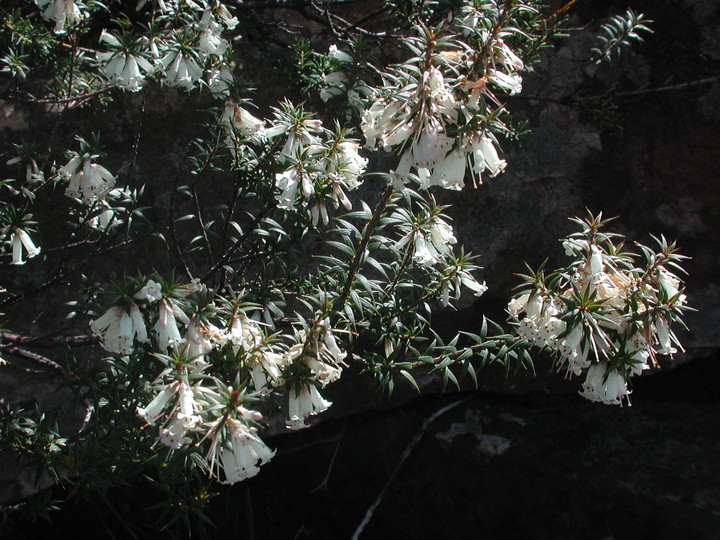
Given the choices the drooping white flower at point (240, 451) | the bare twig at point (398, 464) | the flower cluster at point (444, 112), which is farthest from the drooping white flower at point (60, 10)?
the bare twig at point (398, 464)

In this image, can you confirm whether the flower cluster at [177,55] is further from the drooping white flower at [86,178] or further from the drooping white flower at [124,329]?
the drooping white flower at [124,329]

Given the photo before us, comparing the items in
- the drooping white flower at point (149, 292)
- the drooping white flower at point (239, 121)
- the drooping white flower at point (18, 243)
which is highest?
the drooping white flower at point (239, 121)

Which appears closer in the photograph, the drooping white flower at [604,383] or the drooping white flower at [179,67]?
the drooping white flower at [604,383]

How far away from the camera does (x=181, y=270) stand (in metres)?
3.30

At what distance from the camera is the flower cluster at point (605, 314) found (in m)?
1.87

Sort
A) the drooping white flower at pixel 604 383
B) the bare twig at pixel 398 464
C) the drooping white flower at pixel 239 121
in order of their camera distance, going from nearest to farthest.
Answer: the drooping white flower at pixel 604 383, the drooping white flower at pixel 239 121, the bare twig at pixel 398 464

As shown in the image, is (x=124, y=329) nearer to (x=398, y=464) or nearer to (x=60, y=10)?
(x=60, y=10)

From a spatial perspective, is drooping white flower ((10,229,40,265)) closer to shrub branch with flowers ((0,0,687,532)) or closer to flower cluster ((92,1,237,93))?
shrub branch with flowers ((0,0,687,532))

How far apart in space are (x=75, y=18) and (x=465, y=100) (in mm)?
1740

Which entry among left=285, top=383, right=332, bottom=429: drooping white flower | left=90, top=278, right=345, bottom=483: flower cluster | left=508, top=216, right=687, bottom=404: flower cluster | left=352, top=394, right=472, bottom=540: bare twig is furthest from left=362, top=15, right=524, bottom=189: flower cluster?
left=352, top=394, right=472, bottom=540: bare twig

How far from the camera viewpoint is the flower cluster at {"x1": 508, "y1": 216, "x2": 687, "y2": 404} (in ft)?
6.14

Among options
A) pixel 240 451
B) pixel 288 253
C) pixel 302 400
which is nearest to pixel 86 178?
pixel 288 253

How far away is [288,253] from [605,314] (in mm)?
1114

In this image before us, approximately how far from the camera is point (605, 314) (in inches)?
75.7
